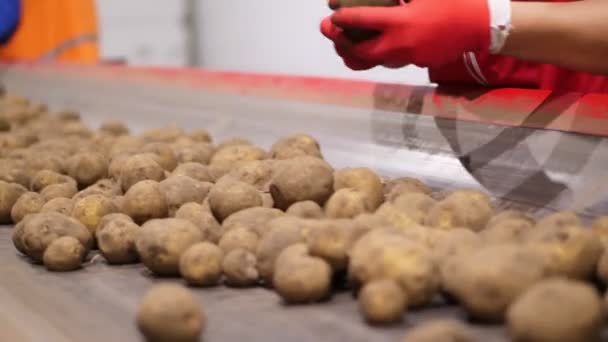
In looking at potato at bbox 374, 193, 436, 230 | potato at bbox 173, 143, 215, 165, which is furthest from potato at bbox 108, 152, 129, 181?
potato at bbox 374, 193, 436, 230

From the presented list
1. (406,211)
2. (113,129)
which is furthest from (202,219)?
(113,129)

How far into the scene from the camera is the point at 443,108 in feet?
4.53

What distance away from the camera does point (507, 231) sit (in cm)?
88

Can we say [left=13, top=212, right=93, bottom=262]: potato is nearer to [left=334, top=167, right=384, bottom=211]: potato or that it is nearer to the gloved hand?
[left=334, top=167, right=384, bottom=211]: potato

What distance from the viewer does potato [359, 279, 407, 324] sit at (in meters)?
0.76

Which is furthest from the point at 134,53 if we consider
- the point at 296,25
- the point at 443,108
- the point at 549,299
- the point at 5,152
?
the point at 549,299

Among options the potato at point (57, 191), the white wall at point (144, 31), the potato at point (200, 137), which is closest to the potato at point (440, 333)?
the potato at point (57, 191)

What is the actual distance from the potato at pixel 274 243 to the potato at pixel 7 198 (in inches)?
21.9

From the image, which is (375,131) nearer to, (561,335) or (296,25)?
(561,335)

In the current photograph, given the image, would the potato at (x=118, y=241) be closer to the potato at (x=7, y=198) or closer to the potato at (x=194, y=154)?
the potato at (x=7, y=198)

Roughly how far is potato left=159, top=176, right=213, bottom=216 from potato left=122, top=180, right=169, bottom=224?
1 centimetres

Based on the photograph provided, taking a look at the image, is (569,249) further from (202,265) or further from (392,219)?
(202,265)

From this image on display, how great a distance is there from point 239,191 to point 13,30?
270 cm

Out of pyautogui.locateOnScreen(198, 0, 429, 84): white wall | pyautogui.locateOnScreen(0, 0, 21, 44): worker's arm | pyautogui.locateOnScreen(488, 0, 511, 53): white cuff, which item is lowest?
pyautogui.locateOnScreen(198, 0, 429, 84): white wall
